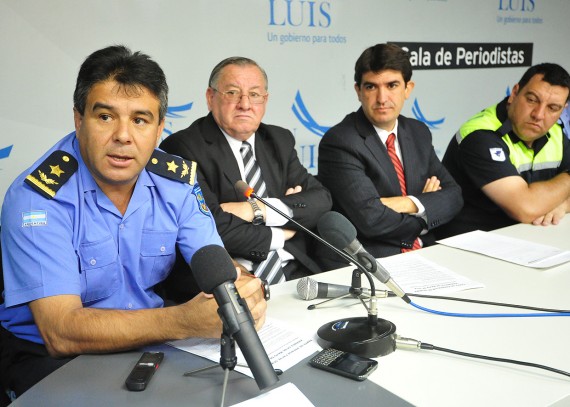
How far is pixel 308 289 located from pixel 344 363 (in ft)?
1.31

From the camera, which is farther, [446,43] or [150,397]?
[446,43]

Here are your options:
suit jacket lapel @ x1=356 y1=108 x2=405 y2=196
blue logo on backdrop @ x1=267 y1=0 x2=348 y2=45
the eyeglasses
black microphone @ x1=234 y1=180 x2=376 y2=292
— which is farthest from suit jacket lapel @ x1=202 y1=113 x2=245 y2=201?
blue logo on backdrop @ x1=267 y1=0 x2=348 y2=45

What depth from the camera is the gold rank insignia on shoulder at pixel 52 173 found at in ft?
4.81

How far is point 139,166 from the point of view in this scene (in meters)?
1.58

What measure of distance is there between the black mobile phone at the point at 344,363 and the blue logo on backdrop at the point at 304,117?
283 cm

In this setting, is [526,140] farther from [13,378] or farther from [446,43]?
[13,378]

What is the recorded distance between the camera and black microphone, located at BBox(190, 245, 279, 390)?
95 centimetres

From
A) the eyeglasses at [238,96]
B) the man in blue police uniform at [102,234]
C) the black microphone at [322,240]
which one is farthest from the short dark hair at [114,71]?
the eyeglasses at [238,96]

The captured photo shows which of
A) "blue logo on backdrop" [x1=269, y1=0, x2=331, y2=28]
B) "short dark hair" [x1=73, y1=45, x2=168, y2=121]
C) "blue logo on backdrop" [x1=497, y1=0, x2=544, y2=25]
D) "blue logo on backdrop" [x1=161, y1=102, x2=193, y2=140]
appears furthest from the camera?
"blue logo on backdrop" [x1=497, y1=0, x2=544, y2=25]

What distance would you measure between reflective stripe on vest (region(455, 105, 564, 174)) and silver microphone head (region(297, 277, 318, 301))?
1.66 meters

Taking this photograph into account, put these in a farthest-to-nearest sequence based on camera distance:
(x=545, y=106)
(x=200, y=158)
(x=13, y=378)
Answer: (x=545, y=106) < (x=200, y=158) < (x=13, y=378)

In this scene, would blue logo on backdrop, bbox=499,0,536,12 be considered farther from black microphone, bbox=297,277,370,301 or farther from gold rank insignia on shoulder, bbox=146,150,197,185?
black microphone, bbox=297,277,370,301

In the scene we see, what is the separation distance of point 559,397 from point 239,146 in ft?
5.36

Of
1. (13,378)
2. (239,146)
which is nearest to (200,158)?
(239,146)
